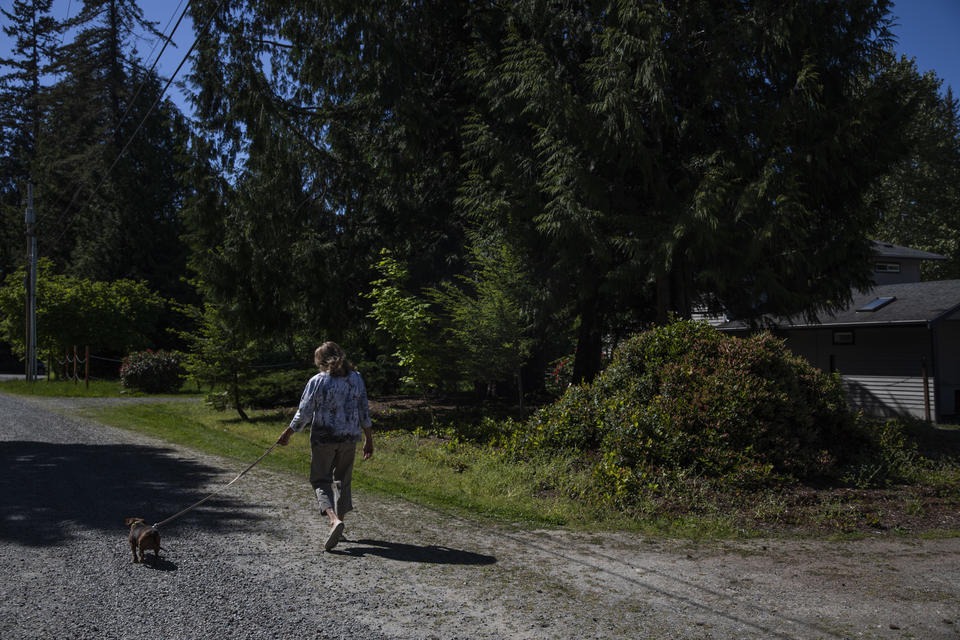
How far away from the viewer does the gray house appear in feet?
61.1

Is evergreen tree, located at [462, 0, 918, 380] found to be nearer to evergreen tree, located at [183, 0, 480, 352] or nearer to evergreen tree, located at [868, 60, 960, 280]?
evergreen tree, located at [183, 0, 480, 352]

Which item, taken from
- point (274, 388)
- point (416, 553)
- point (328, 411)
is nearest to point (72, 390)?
point (274, 388)

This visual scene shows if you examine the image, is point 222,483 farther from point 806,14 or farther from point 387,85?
point 806,14

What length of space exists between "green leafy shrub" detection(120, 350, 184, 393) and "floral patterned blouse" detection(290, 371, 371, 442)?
1980 centimetres

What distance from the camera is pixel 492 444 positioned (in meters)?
11.4

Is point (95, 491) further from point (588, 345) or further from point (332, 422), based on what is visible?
point (588, 345)

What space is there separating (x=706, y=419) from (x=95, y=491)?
6995 mm

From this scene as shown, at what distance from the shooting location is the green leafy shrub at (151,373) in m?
24.7

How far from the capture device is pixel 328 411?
6.47 metres

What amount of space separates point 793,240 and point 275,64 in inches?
444

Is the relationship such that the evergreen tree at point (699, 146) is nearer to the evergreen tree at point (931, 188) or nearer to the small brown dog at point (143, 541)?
the small brown dog at point (143, 541)

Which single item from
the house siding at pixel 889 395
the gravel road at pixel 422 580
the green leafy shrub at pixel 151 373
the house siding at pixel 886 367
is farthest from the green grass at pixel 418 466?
the house siding at pixel 889 395

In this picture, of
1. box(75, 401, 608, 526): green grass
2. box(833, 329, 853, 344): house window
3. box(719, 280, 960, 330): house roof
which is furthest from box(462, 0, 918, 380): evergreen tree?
box(833, 329, 853, 344): house window

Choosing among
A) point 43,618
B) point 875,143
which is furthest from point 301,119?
point 43,618
